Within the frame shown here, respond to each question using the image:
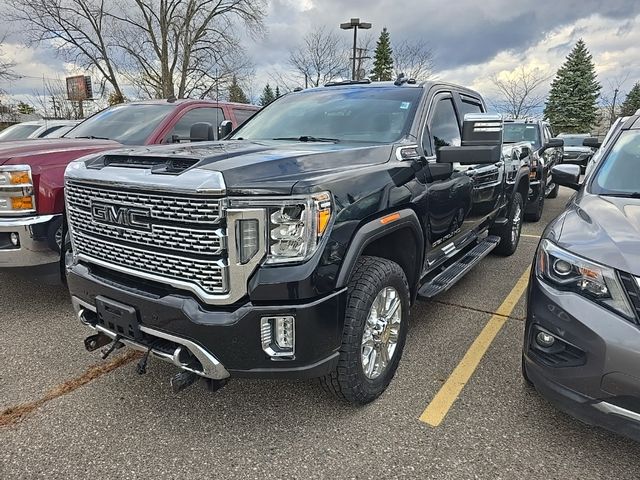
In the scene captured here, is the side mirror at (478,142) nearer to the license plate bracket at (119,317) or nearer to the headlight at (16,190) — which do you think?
the license plate bracket at (119,317)

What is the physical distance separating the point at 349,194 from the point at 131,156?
117 cm

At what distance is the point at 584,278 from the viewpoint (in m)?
2.14

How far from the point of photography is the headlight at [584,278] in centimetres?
203

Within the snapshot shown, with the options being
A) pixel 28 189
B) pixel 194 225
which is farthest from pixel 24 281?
pixel 194 225

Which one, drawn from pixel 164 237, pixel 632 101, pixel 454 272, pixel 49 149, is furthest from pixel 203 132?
pixel 632 101

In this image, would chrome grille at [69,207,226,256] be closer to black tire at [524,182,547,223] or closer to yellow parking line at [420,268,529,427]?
yellow parking line at [420,268,529,427]

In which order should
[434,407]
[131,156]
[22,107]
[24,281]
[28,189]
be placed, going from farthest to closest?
[22,107] → [24,281] → [28,189] → [434,407] → [131,156]

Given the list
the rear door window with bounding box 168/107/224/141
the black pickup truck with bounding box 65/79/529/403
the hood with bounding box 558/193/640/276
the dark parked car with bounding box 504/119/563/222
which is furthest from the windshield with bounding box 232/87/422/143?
the dark parked car with bounding box 504/119/563/222

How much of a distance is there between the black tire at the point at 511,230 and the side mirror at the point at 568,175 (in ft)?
6.01

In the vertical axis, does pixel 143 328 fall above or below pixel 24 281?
above

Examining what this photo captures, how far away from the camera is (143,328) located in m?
2.31

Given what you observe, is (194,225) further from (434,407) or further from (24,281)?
(24,281)

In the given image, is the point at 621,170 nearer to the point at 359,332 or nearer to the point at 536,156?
the point at 359,332

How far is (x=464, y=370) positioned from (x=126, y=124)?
183 inches
